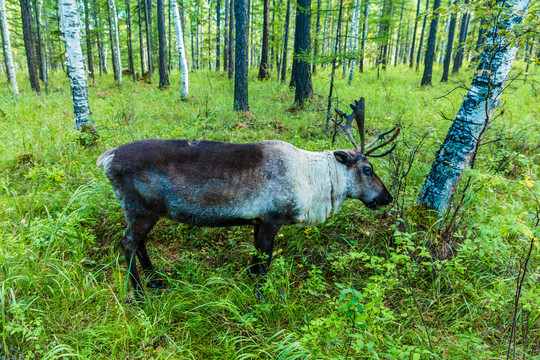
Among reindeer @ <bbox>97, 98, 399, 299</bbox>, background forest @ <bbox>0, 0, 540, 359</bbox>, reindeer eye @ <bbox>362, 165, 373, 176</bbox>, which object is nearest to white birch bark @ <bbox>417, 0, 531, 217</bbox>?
background forest @ <bbox>0, 0, 540, 359</bbox>

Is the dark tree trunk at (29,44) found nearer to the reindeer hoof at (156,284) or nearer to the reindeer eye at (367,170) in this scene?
the reindeer hoof at (156,284)

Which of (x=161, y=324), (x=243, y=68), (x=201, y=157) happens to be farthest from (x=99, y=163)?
(x=243, y=68)

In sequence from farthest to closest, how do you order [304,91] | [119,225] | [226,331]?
[304,91]
[119,225]
[226,331]

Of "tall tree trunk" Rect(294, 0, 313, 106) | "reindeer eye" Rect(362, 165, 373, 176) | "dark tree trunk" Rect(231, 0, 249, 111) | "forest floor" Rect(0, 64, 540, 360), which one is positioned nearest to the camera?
"forest floor" Rect(0, 64, 540, 360)

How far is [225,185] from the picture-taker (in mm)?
3283

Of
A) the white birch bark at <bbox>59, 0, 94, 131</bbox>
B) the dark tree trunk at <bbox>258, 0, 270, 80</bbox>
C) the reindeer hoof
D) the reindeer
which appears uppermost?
the dark tree trunk at <bbox>258, 0, 270, 80</bbox>

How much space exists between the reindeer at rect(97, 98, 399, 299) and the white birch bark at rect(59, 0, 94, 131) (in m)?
4.28

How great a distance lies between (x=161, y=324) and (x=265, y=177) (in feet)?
6.15

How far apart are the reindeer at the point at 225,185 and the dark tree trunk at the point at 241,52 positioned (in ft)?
20.6

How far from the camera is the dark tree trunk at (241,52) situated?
923 centimetres

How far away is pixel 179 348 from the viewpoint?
2.54 m

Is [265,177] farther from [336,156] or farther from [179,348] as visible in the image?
[179,348]

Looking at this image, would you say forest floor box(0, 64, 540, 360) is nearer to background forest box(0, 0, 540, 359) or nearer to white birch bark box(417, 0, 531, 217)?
background forest box(0, 0, 540, 359)

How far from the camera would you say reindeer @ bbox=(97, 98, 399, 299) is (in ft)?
10.2
